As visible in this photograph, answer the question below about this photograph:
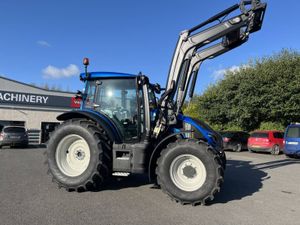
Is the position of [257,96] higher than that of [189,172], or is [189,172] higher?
[257,96]

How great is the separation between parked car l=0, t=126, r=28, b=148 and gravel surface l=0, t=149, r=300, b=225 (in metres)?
12.7

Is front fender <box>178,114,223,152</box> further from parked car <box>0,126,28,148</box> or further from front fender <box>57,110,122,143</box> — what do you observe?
parked car <box>0,126,28,148</box>

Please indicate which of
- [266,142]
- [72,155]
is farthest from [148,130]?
[266,142]

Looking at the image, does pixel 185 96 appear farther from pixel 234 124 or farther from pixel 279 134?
pixel 234 124

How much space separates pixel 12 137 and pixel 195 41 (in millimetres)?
16213

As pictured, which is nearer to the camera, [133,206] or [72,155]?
[133,206]

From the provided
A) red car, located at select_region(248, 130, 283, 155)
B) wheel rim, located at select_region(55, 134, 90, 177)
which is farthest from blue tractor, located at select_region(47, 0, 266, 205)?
red car, located at select_region(248, 130, 283, 155)

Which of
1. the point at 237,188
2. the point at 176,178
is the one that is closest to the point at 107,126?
the point at 176,178

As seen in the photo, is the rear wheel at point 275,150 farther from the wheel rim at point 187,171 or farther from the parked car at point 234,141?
the wheel rim at point 187,171

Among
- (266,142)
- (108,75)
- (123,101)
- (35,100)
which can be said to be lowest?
(266,142)

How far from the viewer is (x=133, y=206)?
5.38 metres

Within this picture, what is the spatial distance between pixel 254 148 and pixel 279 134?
2170mm

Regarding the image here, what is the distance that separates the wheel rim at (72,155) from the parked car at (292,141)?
13.5m

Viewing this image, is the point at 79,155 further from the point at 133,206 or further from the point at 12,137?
the point at 12,137
